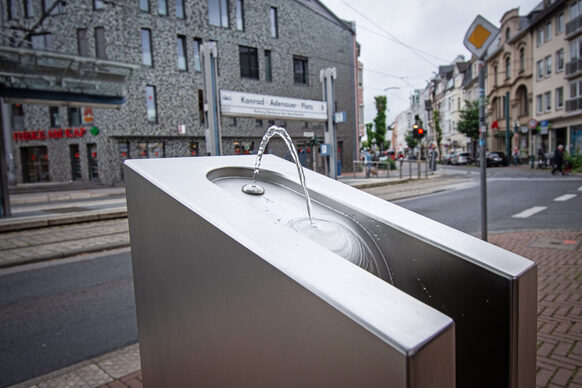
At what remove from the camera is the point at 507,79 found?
4378 cm

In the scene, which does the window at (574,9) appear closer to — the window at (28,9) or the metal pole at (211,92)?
the metal pole at (211,92)

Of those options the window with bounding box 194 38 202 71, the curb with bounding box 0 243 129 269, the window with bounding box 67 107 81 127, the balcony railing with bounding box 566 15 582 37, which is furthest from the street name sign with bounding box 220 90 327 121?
the balcony railing with bounding box 566 15 582 37

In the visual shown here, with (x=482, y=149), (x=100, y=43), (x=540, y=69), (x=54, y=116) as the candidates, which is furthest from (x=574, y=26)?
(x=54, y=116)

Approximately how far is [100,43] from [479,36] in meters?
22.3

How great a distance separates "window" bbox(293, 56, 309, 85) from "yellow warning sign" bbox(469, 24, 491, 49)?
2408cm

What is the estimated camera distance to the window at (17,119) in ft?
87.1

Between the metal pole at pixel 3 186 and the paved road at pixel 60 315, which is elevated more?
the metal pole at pixel 3 186

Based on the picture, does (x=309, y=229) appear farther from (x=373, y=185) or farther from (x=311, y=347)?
(x=373, y=185)

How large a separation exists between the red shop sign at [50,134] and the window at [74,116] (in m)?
0.42

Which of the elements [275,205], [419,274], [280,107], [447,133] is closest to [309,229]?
[275,205]

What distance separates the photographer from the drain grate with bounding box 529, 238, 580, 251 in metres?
5.75

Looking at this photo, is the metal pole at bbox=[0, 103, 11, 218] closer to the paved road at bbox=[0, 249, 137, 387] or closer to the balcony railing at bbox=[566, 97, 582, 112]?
the paved road at bbox=[0, 249, 137, 387]

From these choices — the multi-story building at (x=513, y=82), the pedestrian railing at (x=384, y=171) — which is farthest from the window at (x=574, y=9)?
the pedestrian railing at (x=384, y=171)

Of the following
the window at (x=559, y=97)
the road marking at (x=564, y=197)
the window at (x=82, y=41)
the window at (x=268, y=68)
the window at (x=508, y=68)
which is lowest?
the road marking at (x=564, y=197)
